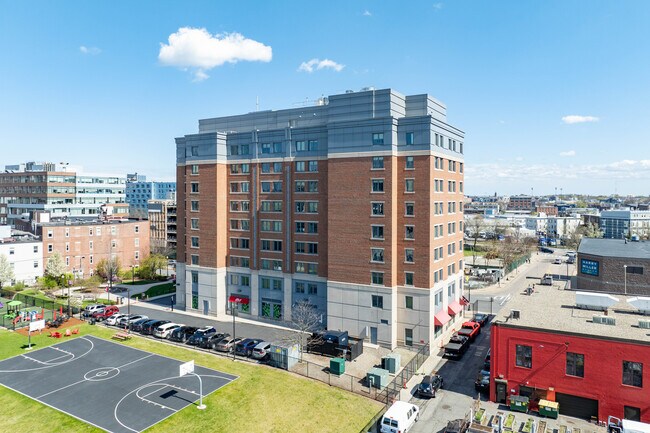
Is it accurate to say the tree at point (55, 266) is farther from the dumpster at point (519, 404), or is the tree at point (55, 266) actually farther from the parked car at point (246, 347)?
the dumpster at point (519, 404)

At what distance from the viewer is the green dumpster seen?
144 feet

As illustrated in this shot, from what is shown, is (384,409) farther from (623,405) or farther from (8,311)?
(8,311)

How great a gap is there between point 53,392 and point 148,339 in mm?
14878

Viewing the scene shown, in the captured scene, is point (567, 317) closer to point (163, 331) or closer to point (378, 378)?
point (378, 378)

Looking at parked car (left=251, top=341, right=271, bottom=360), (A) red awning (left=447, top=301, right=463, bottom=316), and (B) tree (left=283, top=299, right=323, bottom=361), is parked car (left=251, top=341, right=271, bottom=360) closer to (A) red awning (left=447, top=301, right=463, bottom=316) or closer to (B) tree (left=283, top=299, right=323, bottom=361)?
(B) tree (left=283, top=299, right=323, bottom=361)

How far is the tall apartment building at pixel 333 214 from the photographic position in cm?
5100

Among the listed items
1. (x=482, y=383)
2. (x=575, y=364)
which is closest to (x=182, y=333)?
(x=482, y=383)

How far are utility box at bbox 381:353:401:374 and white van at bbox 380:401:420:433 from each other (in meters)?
9.49

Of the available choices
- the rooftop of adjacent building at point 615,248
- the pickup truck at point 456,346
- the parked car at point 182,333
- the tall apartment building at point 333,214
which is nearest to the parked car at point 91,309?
the tall apartment building at point 333,214

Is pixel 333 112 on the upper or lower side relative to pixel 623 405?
upper

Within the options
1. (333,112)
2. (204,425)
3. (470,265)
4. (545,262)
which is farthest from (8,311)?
(545,262)

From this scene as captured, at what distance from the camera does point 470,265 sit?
12050cm

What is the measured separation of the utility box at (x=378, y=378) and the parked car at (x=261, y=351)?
12.8 metres

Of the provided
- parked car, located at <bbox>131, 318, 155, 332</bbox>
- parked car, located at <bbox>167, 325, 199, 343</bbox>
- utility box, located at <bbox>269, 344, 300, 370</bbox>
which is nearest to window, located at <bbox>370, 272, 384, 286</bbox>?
utility box, located at <bbox>269, 344, 300, 370</bbox>
